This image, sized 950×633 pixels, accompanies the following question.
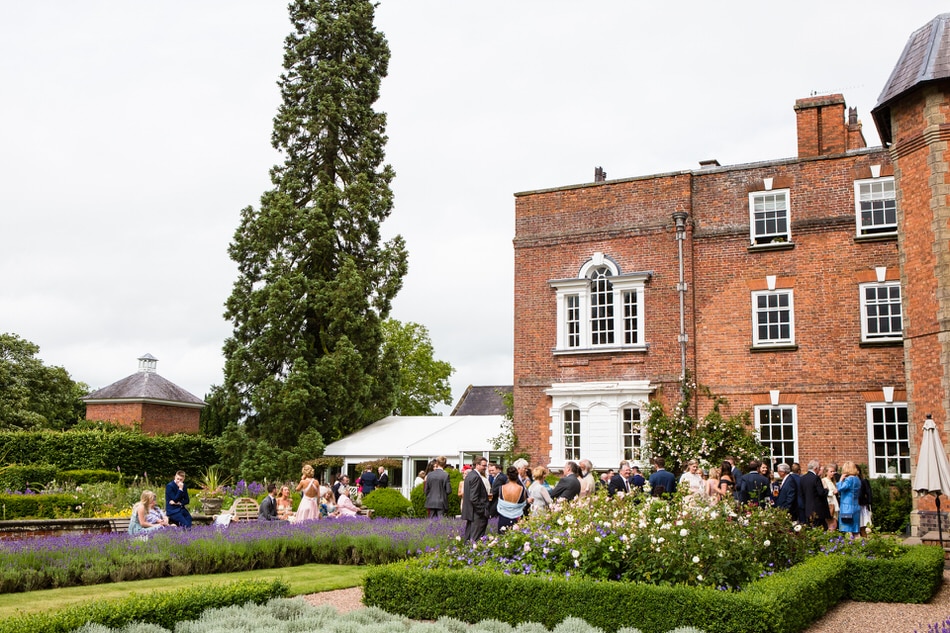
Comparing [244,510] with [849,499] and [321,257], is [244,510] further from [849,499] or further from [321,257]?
[321,257]

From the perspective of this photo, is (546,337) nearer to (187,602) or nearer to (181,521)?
(181,521)

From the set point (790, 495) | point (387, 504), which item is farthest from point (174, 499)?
point (790, 495)

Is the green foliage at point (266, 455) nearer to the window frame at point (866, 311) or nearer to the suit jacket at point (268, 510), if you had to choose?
the suit jacket at point (268, 510)

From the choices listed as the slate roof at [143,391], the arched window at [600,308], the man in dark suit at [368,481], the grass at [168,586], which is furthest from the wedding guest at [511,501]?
the slate roof at [143,391]

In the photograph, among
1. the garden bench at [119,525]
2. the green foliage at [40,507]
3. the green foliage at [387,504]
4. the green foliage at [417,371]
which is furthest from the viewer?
the green foliage at [417,371]

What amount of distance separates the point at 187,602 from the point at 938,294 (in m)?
13.7

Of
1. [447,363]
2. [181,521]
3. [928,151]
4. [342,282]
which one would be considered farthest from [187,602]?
[447,363]

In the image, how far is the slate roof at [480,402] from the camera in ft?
172

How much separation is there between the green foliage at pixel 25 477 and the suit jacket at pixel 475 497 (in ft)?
55.0

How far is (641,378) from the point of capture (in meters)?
22.7

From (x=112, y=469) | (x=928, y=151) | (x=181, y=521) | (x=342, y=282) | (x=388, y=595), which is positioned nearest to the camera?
(x=388, y=595)

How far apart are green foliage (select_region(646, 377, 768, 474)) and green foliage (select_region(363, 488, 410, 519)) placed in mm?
6429

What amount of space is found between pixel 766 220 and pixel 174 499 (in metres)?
15.4

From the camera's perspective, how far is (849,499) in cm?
1432
